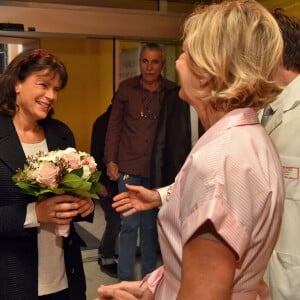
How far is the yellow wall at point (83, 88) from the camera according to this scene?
672 centimetres

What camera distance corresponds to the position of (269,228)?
0.95 m

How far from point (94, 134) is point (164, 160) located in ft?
2.82

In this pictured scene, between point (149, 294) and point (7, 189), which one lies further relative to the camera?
point (7, 189)

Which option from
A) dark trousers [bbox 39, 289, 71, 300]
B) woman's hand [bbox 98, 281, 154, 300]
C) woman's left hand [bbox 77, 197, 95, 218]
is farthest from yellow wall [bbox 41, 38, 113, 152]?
woman's hand [bbox 98, 281, 154, 300]

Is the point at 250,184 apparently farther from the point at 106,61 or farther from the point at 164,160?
the point at 106,61

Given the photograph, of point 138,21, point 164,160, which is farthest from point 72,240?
point 138,21

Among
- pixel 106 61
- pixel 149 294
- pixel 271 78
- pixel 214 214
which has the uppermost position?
pixel 106 61

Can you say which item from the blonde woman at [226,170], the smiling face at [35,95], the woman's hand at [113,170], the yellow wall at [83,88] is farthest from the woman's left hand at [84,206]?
the yellow wall at [83,88]

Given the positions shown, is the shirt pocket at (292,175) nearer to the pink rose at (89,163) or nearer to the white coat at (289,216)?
the white coat at (289,216)

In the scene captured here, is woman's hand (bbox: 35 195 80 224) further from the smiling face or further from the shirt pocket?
the shirt pocket

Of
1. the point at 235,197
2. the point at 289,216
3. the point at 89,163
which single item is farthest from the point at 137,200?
the point at 235,197

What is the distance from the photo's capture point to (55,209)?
181cm

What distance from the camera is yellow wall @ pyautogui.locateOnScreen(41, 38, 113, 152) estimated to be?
672 centimetres

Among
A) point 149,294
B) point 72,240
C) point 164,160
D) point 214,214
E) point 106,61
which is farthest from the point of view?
point 106,61
